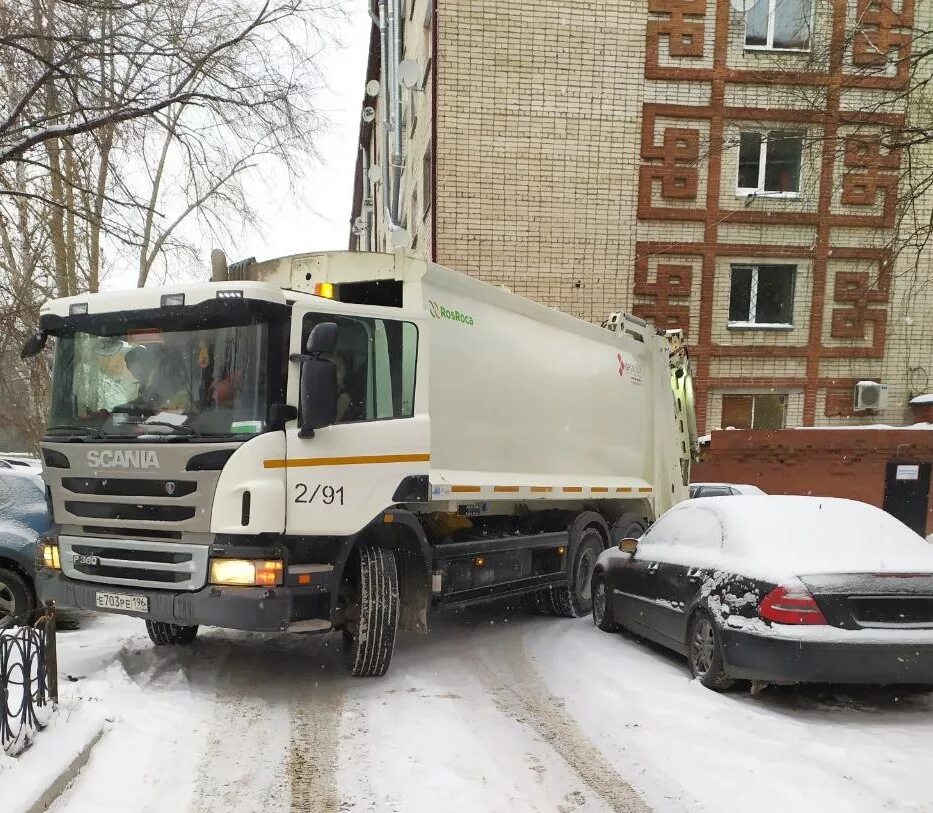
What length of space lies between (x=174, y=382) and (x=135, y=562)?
1.20 meters

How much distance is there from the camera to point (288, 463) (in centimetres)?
484

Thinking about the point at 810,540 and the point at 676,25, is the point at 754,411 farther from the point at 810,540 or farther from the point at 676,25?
the point at 810,540

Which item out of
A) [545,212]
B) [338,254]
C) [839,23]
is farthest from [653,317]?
[338,254]

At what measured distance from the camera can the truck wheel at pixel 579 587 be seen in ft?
26.0

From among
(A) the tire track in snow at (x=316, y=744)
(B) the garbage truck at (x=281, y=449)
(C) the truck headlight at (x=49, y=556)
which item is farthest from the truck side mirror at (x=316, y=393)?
(C) the truck headlight at (x=49, y=556)

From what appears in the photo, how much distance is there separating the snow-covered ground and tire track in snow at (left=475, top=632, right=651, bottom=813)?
2 centimetres

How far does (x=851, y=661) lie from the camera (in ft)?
14.8

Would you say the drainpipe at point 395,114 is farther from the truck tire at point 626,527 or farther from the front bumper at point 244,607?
the front bumper at point 244,607

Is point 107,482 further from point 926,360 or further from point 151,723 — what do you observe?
point 926,360

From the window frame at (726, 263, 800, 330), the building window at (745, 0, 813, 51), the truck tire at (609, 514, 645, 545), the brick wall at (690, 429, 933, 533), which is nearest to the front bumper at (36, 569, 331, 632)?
the truck tire at (609, 514, 645, 545)

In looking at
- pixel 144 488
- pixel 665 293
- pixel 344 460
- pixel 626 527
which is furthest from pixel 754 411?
pixel 144 488

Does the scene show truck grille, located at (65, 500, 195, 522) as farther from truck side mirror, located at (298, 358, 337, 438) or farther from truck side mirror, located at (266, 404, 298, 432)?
truck side mirror, located at (298, 358, 337, 438)

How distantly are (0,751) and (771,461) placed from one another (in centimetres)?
1351

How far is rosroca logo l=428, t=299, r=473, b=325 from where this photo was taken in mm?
5781
